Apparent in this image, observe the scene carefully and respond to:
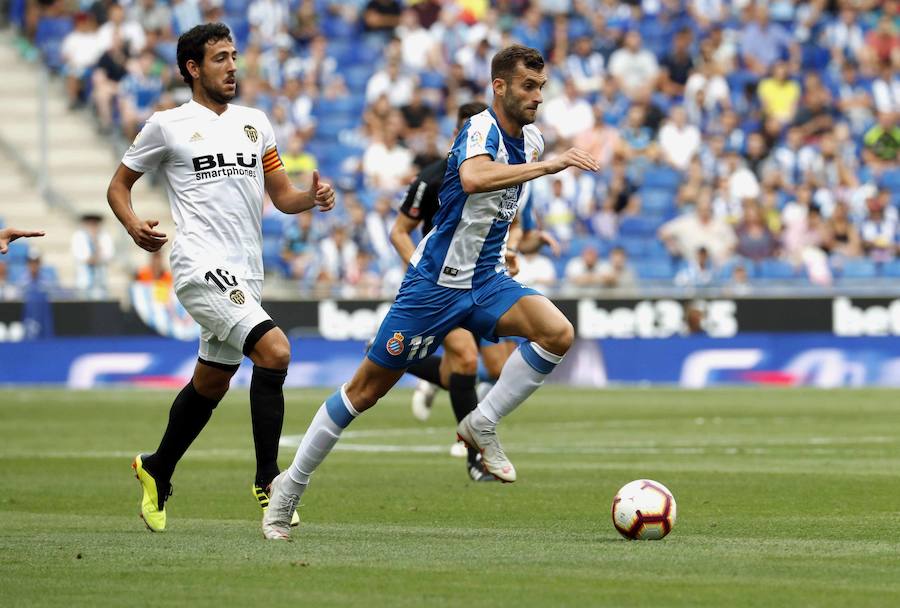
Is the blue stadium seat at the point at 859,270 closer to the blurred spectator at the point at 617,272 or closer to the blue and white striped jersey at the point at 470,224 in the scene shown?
the blurred spectator at the point at 617,272

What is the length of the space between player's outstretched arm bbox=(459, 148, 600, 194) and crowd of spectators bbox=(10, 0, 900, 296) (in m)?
15.7

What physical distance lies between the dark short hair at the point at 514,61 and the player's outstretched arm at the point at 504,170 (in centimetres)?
55

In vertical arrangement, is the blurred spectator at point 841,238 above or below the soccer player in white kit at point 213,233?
below

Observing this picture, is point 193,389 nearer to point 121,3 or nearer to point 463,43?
point 463,43

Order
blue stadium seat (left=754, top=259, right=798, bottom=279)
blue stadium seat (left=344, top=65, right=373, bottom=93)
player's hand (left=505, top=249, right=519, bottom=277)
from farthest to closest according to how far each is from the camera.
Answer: blue stadium seat (left=344, top=65, right=373, bottom=93) → blue stadium seat (left=754, top=259, right=798, bottom=279) → player's hand (left=505, top=249, right=519, bottom=277)

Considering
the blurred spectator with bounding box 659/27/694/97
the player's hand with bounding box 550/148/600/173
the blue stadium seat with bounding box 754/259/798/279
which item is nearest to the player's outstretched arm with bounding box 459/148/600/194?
the player's hand with bounding box 550/148/600/173

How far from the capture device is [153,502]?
9.40 m

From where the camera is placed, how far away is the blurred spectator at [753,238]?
2652cm

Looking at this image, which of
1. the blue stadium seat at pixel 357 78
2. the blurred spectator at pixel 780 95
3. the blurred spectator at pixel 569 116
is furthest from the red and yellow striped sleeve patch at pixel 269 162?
the blue stadium seat at pixel 357 78

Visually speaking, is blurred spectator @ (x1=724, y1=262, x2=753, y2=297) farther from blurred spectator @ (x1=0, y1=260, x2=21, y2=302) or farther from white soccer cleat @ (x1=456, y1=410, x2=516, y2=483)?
white soccer cleat @ (x1=456, y1=410, x2=516, y2=483)

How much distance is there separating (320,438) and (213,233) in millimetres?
1300

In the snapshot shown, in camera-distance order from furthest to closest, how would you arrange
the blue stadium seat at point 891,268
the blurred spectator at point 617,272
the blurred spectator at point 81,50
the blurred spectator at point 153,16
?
the blurred spectator at point 153,16 < the blurred spectator at point 81,50 < the blue stadium seat at point 891,268 < the blurred spectator at point 617,272

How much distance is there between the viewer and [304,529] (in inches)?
368

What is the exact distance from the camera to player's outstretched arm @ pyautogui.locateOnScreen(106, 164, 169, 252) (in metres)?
9.33
